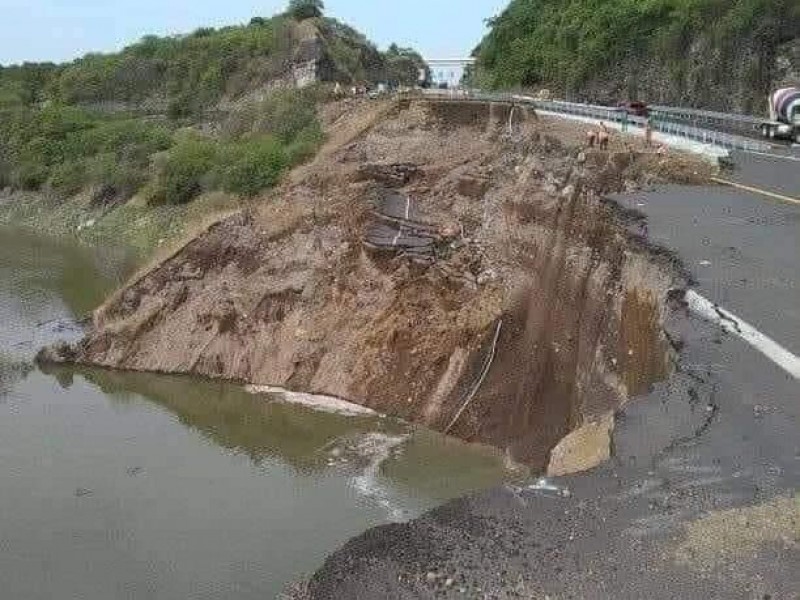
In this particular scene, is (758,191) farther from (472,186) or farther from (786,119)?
(786,119)

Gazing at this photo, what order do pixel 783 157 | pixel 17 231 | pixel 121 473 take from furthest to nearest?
pixel 17 231, pixel 783 157, pixel 121 473

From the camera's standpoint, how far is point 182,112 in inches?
3019

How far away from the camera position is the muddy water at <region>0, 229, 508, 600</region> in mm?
14586

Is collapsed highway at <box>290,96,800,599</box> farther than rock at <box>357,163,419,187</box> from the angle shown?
No

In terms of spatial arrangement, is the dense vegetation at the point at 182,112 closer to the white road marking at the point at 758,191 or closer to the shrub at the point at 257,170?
the shrub at the point at 257,170

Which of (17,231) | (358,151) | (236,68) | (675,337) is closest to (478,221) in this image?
(358,151)

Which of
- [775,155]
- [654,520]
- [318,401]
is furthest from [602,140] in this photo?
[654,520]

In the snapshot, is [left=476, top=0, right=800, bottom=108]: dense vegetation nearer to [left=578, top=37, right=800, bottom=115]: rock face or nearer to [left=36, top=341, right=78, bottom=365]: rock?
[left=578, top=37, right=800, bottom=115]: rock face

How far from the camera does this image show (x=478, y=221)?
25.4 meters

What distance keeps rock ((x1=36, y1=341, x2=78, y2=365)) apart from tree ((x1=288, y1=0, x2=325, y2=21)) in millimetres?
59333

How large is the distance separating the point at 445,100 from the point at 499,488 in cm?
3024

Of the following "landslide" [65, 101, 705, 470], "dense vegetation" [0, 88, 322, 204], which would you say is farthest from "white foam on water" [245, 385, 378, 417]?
"dense vegetation" [0, 88, 322, 204]

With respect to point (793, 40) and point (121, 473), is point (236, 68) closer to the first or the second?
point (793, 40)

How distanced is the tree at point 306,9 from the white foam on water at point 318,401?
204 feet
